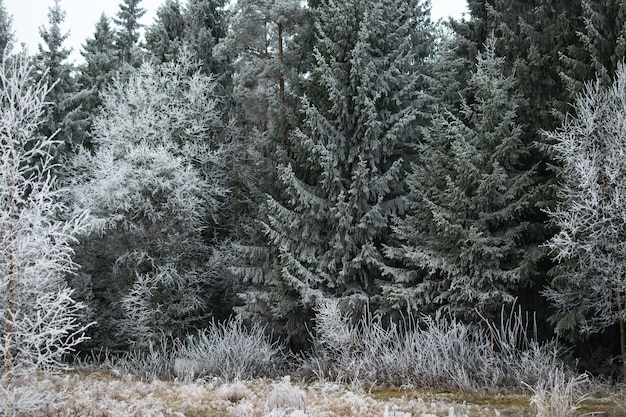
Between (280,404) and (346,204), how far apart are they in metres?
6.19

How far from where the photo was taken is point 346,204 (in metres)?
11.2

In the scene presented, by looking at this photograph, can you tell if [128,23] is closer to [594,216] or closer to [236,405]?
[594,216]

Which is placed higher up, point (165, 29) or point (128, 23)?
point (128, 23)

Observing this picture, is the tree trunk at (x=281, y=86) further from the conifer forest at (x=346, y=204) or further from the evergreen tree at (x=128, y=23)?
the evergreen tree at (x=128, y=23)

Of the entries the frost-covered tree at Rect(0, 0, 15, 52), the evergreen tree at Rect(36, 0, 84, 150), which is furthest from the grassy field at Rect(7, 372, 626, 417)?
the frost-covered tree at Rect(0, 0, 15, 52)

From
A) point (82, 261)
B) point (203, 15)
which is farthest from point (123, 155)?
point (203, 15)

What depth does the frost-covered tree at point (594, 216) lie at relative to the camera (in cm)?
812

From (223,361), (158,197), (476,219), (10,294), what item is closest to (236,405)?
(10,294)

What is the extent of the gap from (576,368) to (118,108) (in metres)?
13.0

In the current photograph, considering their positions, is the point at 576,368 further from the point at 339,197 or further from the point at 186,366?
the point at 186,366

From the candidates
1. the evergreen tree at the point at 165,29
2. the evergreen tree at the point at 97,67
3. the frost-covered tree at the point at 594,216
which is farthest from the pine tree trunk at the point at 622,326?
the evergreen tree at the point at 97,67

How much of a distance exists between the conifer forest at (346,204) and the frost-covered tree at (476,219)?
53 millimetres

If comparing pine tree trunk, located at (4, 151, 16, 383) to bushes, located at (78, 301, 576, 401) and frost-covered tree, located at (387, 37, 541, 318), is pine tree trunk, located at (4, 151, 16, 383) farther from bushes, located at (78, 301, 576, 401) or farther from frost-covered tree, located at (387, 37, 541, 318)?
frost-covered tree, located at (387, 37, 541, 318)

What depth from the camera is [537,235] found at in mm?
10312
